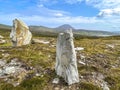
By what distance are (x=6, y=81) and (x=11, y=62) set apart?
13.2ft

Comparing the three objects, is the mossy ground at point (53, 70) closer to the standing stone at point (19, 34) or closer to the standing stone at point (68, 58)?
the standing stone at point (68, 58)

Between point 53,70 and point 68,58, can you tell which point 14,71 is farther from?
point 68,58

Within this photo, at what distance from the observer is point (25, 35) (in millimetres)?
39219

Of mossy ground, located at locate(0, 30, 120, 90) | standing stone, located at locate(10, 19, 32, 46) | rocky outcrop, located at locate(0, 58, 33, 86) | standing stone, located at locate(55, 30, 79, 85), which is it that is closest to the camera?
mossy ground, located at locate(0, 30, 120, 90)

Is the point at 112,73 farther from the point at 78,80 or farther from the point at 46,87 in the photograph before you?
the point at 46,87

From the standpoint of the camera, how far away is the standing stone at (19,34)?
38.1 metres

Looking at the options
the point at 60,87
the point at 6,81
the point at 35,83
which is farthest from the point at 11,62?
the point at 60,87

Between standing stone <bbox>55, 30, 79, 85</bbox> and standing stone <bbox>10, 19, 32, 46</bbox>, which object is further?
standing stone <bbox>10, 19, 32, 46</bbox>

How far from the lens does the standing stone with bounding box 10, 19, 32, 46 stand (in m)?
38.1

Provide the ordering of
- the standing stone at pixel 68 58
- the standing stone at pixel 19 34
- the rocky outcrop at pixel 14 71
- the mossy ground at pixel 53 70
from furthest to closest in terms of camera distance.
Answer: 1. the standing stone at pixel 19 34
2. the rocky outcrop at pixel 14 71
3. the standing stone at pixel 68 58
4. the mossy ground at pixel 53 70

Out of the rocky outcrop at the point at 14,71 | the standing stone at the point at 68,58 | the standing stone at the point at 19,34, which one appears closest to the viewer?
the standing stone at the point at 68,58

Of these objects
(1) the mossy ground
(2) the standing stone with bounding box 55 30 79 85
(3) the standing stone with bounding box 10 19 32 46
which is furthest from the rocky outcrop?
(3) the standing stone with bounding box 10 19 32 46

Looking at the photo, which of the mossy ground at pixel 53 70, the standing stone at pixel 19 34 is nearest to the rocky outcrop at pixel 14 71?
the mossy ground at pixel 53 70

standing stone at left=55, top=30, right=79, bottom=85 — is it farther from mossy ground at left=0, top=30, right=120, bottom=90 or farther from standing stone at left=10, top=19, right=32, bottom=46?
standing stone at left=10, top=19, right=32, bottom=46
